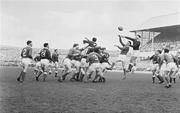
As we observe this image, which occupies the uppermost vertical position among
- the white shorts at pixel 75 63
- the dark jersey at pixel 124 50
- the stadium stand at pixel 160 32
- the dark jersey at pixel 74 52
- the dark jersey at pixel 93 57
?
the stadium stand at pixel 160 32

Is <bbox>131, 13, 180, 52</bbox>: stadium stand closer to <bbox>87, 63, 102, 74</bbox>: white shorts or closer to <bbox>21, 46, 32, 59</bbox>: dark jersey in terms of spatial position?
<bbox>87, 63, 102, 74</bbox>: white shorts

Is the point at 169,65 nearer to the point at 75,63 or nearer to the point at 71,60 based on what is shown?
the point at 75,63

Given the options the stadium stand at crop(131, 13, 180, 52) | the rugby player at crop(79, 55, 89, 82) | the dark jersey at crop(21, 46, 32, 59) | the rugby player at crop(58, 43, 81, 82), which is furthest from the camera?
the stadium stand at crop(131, 13, 180, 52)

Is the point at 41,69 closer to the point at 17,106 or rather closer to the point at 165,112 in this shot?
the point at 17,106

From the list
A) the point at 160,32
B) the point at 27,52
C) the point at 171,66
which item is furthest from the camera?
the point at 160,32

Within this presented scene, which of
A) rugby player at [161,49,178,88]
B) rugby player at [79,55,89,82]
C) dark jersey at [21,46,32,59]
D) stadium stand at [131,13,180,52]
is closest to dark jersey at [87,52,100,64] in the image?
rugby player at [79,55,89,82]

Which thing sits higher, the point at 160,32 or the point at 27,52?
the point at 160,32

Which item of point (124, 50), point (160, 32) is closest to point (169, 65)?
point (124, 50)

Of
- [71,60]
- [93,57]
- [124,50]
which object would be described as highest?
[124,50]

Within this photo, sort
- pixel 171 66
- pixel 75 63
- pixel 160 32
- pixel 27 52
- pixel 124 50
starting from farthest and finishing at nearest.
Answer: pixel 160 32 < pixel 124 50 < pixel 75 63 < pixel 27 52 < pixel 171 66

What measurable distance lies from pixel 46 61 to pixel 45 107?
30.6 feet

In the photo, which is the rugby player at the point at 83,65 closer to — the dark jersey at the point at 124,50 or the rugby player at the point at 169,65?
the dark jersey at the point at 124,50

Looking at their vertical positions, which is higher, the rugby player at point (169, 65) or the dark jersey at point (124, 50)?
the dark jersey at point (124, 50)

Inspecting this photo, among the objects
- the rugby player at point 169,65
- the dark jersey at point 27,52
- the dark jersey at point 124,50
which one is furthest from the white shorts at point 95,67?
the rugby player at point 169,65
